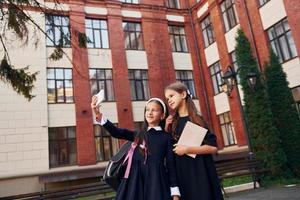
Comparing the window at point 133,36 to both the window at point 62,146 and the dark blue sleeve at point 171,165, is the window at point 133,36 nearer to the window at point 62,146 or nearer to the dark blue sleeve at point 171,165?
the window at point 62,146

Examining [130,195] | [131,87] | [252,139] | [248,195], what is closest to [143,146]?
[130,195]

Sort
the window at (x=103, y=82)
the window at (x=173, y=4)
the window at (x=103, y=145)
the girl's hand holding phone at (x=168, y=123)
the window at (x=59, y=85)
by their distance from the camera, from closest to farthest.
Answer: the girl's hand holding phone at (x=168, y=123) < the window at (x=59, y=85) < the window at (x=103, y=145) < the window at (x=103, y=82) < the window at (x=173, y=4)

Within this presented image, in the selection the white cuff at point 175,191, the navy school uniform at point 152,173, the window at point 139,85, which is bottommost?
the white cuff at point 175,191

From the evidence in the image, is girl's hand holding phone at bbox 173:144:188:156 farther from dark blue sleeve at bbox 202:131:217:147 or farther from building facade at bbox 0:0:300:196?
building facade at bbox 0:0:300:196

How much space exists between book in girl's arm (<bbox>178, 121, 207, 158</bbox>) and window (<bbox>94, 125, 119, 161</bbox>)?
14238 millimetres

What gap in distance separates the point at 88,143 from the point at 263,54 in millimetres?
10684

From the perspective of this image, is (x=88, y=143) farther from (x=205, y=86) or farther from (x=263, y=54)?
(x=263, y=54)

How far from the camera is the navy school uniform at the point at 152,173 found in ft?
9.87

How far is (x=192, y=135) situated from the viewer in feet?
10.0

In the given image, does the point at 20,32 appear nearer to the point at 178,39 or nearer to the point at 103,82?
the point at 103,82

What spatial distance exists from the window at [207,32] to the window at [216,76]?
1682 millimetres

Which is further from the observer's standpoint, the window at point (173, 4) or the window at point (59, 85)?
the window at point (173, 4)

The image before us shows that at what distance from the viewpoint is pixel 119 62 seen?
60.9 feet

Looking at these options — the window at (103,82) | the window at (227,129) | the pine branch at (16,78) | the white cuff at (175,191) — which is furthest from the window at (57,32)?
the window at (227,129)
